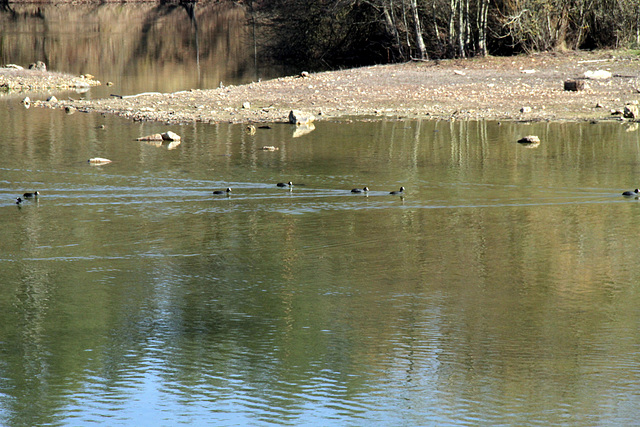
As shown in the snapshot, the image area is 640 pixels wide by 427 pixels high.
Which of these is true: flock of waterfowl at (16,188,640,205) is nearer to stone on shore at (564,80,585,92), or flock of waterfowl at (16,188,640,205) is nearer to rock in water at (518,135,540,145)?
rock in water at (518,135,540,145)

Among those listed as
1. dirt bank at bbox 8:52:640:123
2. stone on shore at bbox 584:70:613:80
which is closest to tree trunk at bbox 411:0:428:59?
→ dirt bank at bbox 8:52:640:123

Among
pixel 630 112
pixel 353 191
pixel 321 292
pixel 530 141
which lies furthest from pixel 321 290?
pixel 630 112

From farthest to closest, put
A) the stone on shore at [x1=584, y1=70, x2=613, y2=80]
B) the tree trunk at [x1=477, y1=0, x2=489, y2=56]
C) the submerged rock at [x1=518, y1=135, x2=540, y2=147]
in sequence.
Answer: the tree trunk at [x1=477, y1=0, x2=489, y2=56]
the stone on shore at [x1=584, y1=70, x2=613, y2=80]
the submerged rock at [x1=518, y1=135, x2=540, y2=147]

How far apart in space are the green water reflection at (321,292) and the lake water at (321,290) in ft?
0.07

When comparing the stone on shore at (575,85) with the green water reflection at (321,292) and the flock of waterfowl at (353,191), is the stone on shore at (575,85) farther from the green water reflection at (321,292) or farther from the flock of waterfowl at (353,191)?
the flock of waterfowl at (353,191)

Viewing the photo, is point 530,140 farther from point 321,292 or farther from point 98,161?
point 321,292

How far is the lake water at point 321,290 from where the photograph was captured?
5.00m

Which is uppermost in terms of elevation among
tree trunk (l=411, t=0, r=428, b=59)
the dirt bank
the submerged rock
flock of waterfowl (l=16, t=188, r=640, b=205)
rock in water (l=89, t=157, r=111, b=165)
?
tree trunk (l=411, t=0, r=428, b=59)

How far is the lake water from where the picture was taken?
5.00m

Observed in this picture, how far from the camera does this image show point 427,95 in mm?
20891

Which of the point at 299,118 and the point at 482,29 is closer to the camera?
the point at 299,118

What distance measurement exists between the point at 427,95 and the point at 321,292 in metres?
14.7

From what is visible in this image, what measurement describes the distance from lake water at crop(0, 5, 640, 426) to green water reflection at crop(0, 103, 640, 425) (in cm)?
2

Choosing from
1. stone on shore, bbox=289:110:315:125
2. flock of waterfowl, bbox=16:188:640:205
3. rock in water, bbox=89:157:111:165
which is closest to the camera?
flock of waterfowl, bbox=16:188:640:205
